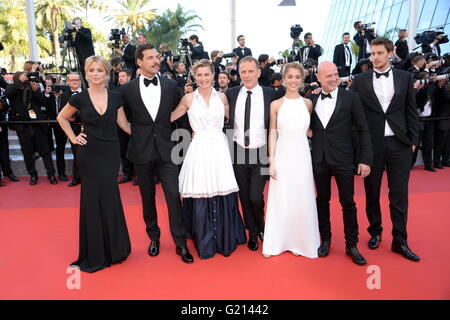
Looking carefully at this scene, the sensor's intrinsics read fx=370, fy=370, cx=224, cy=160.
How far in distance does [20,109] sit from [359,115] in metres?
5.51

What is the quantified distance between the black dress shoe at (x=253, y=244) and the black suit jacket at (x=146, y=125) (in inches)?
43.0

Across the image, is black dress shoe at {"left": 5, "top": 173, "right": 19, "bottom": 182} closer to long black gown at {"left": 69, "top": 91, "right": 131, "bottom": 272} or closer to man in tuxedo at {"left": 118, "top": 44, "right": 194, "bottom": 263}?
long black gown at {"left": 69, "top": 91, "right": 131, "bottom": 272}

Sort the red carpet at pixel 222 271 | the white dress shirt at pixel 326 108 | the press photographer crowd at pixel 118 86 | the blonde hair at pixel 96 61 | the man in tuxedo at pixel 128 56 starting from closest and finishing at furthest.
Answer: the red carpet at pixel 222 271 < the blonde hair at pixel 96 61 < the white dress shirt at pixel 326 108 < the press photographer crowd at pixel 118 86 < the man in tuxedo at pixel 128 56

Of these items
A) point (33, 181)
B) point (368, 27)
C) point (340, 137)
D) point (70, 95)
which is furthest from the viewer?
point (368, 27)

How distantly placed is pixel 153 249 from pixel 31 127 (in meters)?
4.11

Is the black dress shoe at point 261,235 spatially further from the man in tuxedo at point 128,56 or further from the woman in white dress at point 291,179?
the man in tuxedo at point 128,56

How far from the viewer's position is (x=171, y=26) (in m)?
28.6

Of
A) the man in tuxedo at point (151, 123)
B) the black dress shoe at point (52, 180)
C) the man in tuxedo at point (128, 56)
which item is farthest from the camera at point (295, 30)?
the black dress shoe at point (52, 180)

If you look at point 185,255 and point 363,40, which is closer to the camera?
point 185,255

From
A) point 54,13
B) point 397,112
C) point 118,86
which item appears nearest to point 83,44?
point 118,86

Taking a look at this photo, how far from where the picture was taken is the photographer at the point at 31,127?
6.12 meters

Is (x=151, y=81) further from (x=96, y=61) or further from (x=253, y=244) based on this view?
(x=253, y=244)

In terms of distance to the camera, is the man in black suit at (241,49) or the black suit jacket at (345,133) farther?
the man in black suit at (241,49)
